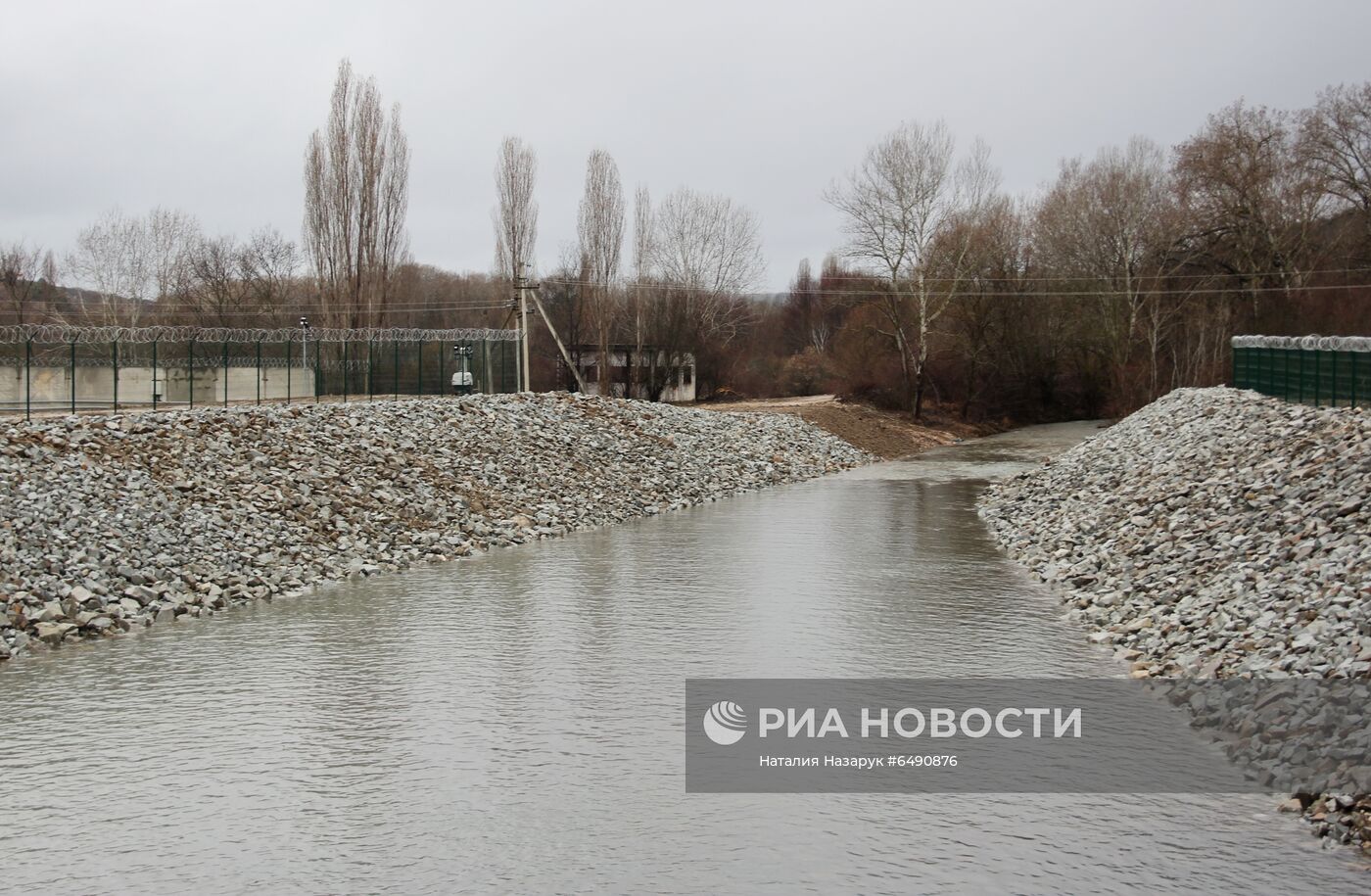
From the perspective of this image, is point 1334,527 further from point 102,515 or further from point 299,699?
point 102,515

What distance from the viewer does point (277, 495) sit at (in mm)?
19438

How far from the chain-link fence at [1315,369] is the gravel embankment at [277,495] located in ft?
44.0

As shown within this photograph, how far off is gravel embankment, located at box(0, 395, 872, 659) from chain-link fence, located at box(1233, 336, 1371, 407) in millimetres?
13398

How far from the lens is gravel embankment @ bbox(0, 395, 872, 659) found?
1427 cm

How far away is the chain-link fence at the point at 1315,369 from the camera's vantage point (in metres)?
20.1

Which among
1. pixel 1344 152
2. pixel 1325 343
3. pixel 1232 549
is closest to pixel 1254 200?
pixel 1344 152

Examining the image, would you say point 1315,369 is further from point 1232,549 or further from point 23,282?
point 23,282

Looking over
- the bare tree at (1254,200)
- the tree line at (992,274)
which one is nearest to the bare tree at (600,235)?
the tree line at (992,274)

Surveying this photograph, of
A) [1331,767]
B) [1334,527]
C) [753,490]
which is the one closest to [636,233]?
[753,490]

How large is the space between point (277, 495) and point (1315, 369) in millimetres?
18779

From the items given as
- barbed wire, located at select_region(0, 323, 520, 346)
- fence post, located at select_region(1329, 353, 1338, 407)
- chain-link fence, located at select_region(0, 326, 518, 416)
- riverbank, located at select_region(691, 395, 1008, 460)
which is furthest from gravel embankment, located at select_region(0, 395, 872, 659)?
riverbank, located at select_region(691, 395, 1008, 460)

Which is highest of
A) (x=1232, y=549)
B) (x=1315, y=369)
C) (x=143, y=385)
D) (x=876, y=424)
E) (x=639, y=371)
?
(x=639, y=371)

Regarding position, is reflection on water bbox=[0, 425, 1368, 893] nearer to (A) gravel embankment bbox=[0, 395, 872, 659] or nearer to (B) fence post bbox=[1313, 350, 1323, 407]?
(A) gravel embankment bbox=[0, 395, 872, 659]

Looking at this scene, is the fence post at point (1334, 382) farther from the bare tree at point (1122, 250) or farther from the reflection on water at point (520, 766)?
the bare tree at point (1122, 250)
